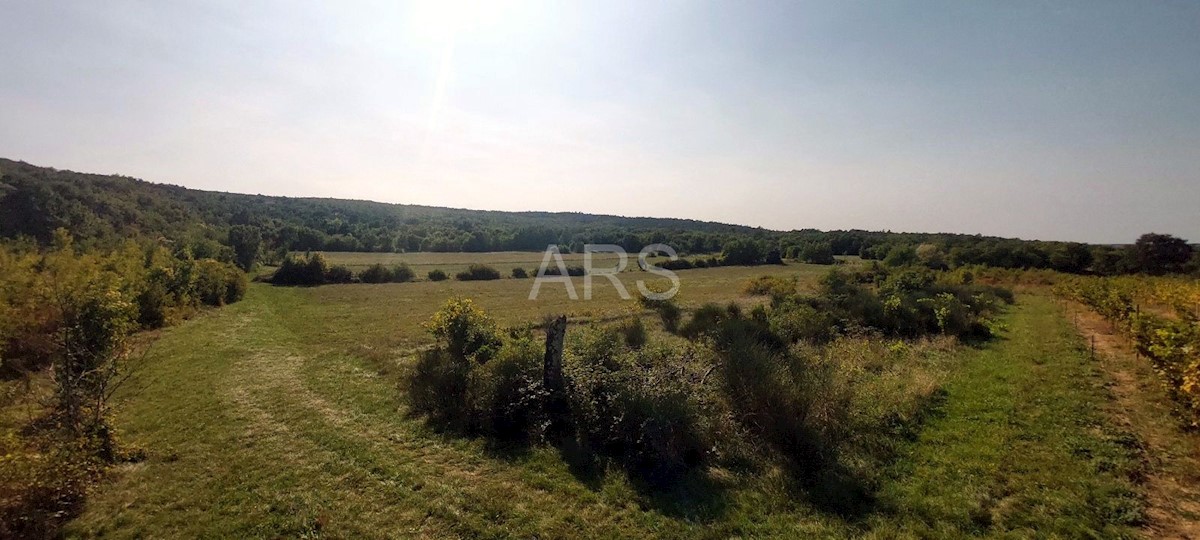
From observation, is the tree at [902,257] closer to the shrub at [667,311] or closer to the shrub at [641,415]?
the shrub at [667,311]

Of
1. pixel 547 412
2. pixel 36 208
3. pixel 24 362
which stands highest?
pixel 36 208

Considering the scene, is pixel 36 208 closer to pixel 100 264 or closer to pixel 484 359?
pixel 100 264

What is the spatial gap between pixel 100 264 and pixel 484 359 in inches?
976

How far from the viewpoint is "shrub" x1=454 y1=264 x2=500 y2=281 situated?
61.5 m

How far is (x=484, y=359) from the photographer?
13.3 meters

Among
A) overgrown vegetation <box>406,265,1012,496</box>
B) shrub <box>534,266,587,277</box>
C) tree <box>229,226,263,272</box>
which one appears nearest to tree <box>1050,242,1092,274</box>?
shrub <box>534,266,587,277</box>

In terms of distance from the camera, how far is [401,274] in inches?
2272

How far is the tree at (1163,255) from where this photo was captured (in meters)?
45.2

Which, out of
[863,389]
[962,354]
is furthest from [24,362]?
[962,354]

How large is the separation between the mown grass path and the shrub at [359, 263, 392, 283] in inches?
1757

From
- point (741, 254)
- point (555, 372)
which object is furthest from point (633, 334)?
point (741, 254)

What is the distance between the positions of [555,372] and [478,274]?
53696 mm

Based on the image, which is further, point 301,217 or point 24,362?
point 301,217

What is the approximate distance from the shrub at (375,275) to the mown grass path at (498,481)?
44.6 meters
